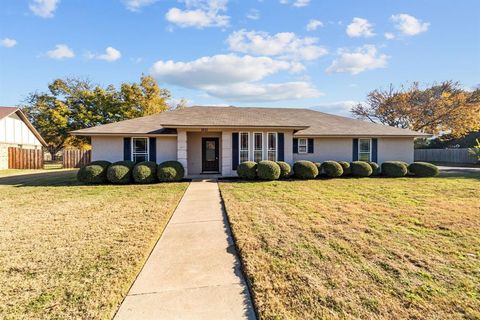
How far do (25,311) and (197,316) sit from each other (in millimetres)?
1865

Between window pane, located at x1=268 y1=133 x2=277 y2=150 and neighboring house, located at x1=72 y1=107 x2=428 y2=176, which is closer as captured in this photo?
neighboring house, located at x1=72 y1=107 x2=428 y2=176

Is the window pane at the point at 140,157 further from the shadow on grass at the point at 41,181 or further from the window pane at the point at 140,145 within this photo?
the shadow on grass at the point at 41,181

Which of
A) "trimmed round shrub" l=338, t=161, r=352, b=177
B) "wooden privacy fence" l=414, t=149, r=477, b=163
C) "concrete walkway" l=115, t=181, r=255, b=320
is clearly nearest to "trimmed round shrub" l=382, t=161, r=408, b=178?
"trimmed round shrub" l=338, t=161, r=352, b=177

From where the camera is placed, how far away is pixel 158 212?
652cm

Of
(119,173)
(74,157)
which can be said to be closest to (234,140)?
(119,173)

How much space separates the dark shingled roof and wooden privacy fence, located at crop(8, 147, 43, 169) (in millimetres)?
12900

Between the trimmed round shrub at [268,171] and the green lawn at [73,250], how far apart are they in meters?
4.92

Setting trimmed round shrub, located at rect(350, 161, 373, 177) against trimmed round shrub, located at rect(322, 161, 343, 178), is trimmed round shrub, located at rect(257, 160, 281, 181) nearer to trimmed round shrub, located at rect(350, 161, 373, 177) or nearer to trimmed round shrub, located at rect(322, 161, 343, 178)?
trimmed round shrub, located at rect(322, 161, 343, 178)

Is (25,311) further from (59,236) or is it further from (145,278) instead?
(59,236)

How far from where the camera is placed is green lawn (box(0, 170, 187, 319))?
276 cm

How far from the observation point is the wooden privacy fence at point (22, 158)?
2131 cm

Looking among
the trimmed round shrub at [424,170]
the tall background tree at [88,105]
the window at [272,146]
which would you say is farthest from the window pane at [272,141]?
the tall background tree at [88,105]

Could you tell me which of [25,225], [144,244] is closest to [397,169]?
[144,244]

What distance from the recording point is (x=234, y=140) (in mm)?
13234
